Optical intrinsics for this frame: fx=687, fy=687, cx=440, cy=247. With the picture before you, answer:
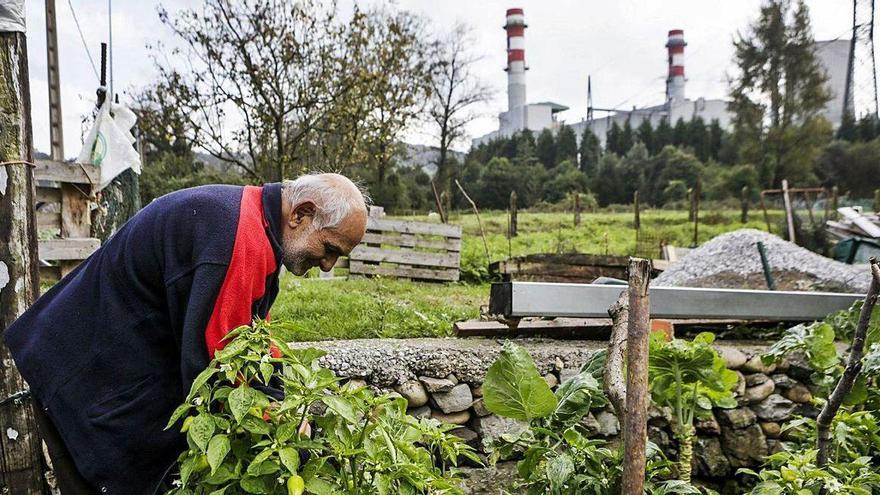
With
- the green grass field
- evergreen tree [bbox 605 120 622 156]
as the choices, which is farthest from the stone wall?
evergreen tree [bbox 605 120 622 156]

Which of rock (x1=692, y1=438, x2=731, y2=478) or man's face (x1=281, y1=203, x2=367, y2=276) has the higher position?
man's face (x1=281, y1=203, x2=367, y2=276)

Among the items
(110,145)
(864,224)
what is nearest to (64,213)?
(110,145)

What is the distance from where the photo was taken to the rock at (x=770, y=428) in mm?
3992

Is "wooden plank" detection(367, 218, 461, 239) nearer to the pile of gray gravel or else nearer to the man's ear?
the pile of gray gravel

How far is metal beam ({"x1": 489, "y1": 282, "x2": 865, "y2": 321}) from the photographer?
3.95 meters

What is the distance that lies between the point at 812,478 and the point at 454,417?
1839 millimetres

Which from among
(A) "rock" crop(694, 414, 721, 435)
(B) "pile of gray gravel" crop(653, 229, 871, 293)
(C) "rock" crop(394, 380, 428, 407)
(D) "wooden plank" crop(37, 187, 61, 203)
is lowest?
(A) "rock" crop(694, 414, 721, 435)

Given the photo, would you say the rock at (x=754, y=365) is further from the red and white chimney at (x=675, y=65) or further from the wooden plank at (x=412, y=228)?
the red and white chimney at (x=675, y=65)

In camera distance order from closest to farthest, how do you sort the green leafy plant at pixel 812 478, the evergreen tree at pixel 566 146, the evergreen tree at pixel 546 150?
1. the green leafy plant at pixel 812 478
2. the evergreen tree at pixel 566 146
3. the evergreen tree at pixel 546 150

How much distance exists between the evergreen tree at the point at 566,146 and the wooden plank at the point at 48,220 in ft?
104

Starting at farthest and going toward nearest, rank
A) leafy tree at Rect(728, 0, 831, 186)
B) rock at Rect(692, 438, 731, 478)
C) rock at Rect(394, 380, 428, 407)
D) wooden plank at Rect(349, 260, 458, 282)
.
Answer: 1. leafy tree at Rect(728, 0, 831, 186)
2. wooden plank at Rect(349, 260, 458, 282)
3. rock at Rect(692, 438, 731, 478)
4. rock at Rect(394, 380, 428, 407)

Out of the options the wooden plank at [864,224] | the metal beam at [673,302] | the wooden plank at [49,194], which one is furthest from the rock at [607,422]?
the wooden plank at [864,224]

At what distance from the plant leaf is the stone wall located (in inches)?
36.5

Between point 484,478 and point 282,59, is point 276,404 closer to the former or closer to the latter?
point 484,478
